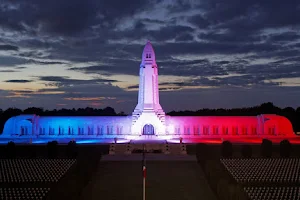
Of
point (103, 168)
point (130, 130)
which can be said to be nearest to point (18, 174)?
point (103, 168)

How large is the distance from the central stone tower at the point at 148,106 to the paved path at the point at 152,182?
1898cm

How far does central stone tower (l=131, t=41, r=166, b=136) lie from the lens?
53625 mm

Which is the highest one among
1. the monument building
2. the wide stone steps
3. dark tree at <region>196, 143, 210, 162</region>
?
the monument building

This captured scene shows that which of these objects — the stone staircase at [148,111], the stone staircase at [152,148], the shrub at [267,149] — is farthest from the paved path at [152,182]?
the stone staircase at [148,111]

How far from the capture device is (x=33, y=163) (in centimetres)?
3247

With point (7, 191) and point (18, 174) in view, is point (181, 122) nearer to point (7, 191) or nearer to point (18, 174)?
point (18, 174)

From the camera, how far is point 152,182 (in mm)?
27312

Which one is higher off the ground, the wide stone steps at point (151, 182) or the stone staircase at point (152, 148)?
the stone staircase at point (152, 148)

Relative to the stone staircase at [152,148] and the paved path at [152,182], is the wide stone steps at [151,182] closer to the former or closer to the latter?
the paved path at [152,182]

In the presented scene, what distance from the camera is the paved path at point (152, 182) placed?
79.3ft

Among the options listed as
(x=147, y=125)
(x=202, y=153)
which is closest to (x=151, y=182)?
(x=202, y=153)

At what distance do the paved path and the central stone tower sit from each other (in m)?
19.0

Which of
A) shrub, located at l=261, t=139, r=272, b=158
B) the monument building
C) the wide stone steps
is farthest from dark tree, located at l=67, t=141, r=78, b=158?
the monument building

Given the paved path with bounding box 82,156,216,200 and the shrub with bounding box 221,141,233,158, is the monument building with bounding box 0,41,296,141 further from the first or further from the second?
the paved path with bounding box 82,156,216,200
